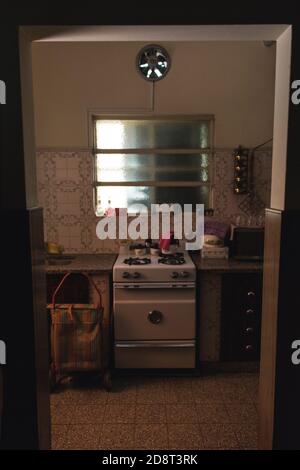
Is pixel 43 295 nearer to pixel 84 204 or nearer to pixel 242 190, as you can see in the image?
pixel 84 204

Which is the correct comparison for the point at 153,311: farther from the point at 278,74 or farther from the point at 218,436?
the point at 278,74

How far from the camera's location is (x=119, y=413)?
2.25m

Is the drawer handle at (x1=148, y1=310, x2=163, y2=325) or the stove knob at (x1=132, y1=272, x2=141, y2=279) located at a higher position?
the stove knob at (x1=132, y1=272, x2=141, y2=279)

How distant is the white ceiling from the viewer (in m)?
1.21

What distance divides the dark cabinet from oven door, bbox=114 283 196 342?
27 cm

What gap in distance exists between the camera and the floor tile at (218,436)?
1.94 m

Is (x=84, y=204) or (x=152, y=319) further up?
(x=84, y=204)

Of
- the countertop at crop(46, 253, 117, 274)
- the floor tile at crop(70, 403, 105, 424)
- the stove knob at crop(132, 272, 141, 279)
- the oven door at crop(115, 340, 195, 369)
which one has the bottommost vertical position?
the floor tile at crop(70, 403, 105, 424)

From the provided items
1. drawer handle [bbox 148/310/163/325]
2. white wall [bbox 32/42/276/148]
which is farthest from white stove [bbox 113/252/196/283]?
white wall [bbox 32/42/276/148]

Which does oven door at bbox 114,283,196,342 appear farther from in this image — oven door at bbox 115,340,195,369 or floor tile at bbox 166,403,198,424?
floor tile at bbox 166,403,198,424

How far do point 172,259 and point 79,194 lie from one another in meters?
1.03

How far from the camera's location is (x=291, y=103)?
121 cm

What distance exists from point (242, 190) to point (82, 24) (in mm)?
2193

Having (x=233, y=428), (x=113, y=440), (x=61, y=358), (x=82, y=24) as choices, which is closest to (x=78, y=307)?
(x=61, y=358)
